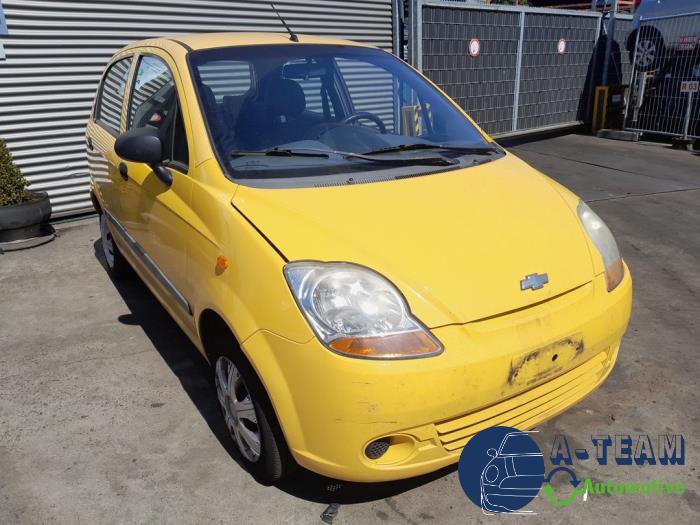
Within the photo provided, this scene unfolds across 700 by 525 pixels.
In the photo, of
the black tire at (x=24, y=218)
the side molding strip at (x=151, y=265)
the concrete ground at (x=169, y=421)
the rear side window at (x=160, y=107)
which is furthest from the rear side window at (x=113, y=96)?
the black tire at (x=24, y=218)

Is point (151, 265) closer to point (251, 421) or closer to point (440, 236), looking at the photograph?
point (251, 421)

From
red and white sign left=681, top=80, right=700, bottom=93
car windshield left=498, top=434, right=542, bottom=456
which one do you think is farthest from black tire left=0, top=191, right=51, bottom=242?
red and white sign left=681, top=80, right=700, bottom=93

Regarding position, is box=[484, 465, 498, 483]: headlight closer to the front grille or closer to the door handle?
the front grille

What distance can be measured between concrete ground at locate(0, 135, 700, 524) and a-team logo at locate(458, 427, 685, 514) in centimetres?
4

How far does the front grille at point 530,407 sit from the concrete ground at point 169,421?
0.40 meters

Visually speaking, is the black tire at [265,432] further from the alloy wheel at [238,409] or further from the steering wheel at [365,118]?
the steering wheel at [365,118]

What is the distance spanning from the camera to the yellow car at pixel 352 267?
187 cm

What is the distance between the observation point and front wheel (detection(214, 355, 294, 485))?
6.97ft

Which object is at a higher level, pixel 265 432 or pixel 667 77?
pixel 667 77

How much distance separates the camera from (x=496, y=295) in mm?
1989

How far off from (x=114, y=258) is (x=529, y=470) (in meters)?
3.48

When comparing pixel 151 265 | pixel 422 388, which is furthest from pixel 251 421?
pixel 151 265

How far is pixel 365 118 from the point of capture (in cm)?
325

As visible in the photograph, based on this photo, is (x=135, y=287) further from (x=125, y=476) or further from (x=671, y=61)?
(x=671, y=61)
